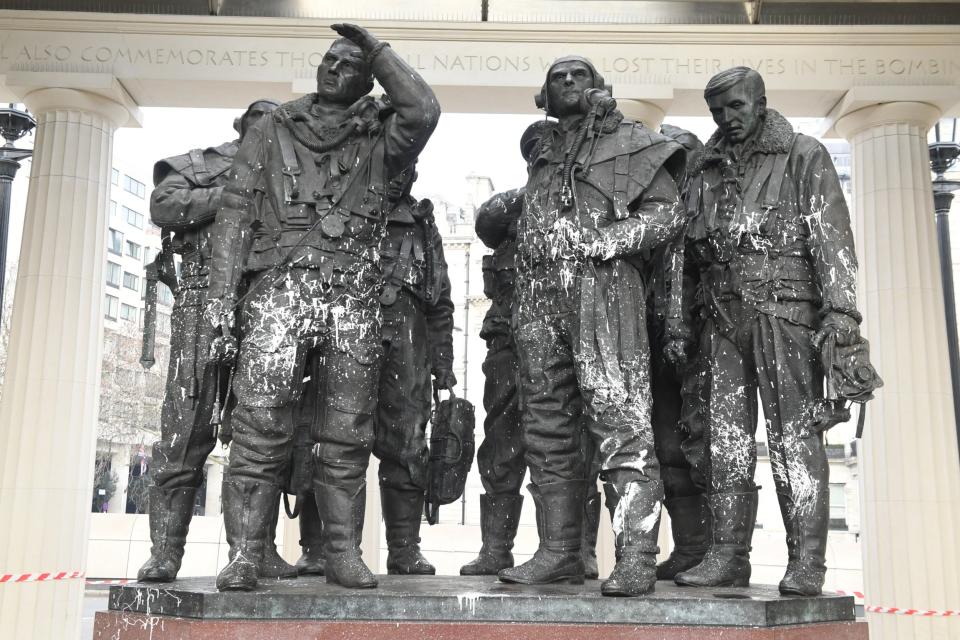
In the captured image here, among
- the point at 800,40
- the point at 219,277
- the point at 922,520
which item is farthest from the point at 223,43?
the point at 922,520

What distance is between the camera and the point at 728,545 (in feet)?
17.6

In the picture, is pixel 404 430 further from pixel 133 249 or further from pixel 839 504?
pixel 133 249

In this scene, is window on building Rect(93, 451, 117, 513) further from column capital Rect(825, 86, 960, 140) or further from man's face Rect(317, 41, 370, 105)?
man's face Rect(317, 41, 370, 105)

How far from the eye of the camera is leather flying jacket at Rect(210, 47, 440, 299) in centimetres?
528

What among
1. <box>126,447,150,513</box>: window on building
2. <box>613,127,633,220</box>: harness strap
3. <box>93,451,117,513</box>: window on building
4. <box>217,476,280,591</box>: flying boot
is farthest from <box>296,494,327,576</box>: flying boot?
<box>93,451,117,513</box>: window on building

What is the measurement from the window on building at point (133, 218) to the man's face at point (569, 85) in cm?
3417

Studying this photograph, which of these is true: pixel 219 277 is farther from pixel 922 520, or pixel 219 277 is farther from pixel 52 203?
pixel 922 520

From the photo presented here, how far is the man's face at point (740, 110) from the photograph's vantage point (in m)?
5.67

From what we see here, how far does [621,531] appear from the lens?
4.93 meters

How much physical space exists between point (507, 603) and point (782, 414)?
5.56ft

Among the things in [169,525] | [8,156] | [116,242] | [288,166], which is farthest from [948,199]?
[116,242]

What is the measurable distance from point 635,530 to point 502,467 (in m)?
1.46

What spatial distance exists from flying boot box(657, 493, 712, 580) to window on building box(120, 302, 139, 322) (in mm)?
31281

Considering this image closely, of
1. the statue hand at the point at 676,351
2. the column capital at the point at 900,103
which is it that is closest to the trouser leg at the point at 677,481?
the statue hand at the point at 676,351
